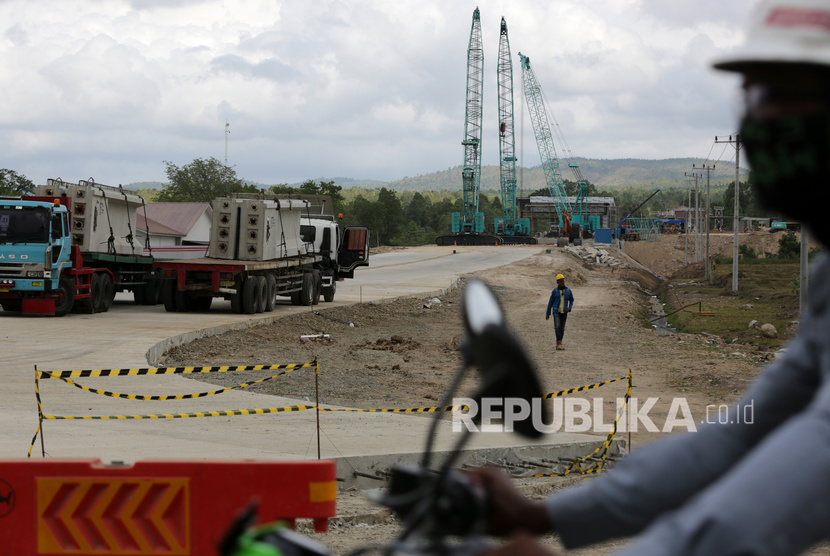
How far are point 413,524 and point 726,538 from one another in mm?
655

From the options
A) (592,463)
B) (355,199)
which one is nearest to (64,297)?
(592,463)

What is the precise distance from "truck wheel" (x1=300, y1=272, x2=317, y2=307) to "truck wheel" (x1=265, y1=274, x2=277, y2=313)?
2390mm

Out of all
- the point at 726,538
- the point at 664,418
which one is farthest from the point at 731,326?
the point at 726,538

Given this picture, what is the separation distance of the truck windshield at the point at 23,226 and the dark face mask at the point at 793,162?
23.0 metres

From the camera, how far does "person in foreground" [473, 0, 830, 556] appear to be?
4.22ft

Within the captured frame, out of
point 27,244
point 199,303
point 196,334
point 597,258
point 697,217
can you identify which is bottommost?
point 196,334

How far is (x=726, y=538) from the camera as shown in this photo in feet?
4.19

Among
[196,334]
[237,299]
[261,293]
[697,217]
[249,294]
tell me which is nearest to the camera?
[196,334]

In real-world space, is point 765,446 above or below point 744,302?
above

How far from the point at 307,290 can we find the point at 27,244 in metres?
9.10

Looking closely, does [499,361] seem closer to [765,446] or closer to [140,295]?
[765,446]

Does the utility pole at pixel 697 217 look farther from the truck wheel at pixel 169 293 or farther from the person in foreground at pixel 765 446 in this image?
the person in foreground at pixel 765 446

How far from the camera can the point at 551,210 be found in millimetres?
130625

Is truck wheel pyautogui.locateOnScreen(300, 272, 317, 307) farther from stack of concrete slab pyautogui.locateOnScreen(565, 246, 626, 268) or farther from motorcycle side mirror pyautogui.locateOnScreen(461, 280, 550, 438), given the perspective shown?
stack of concrete slab pyautogui.locateOnScreen(565, 246, 626, 268)
